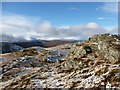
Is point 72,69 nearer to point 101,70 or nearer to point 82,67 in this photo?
point 82,67

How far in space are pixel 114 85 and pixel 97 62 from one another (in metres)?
10.1

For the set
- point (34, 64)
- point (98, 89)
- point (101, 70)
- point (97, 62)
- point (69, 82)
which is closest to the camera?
point (98, 89)

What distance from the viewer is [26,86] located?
24875 millimetres

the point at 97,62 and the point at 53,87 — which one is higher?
the point at 97,62

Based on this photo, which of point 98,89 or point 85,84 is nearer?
point 98,89

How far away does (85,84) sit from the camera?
73.8 ft

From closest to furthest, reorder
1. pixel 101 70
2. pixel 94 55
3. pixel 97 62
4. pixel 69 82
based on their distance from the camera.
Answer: pixel 69 82 < pixel 101 70 < pixel 97 62 < pixel 94 55

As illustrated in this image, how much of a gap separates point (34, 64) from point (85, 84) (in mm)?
26614

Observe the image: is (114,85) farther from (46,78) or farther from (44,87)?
(46,78)

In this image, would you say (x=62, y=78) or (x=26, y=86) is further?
(x=62, y=78)

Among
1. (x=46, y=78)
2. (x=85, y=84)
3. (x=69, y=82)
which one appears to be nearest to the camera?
(x=85, y=84)

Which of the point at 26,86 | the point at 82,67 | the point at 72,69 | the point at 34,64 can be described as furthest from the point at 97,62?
the point at 34,64

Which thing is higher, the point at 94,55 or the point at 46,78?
the point at 94,55

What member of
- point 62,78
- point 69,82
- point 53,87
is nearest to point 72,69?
point 62,78
